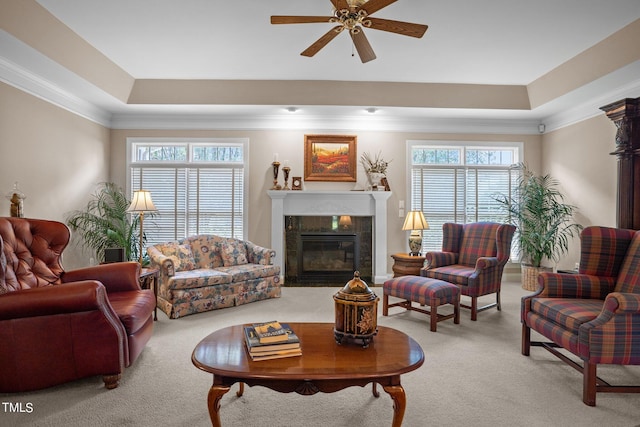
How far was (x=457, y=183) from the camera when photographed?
619cm

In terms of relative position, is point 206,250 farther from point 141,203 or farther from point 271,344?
point 271,344

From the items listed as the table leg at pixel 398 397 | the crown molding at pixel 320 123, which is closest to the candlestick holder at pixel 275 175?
the crown molding at pixel 320 123

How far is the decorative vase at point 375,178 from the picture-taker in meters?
5.89

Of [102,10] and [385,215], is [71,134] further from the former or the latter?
[385,215]

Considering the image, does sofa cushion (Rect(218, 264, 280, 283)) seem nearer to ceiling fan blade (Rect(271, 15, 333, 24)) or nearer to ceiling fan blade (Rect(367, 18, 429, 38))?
ceiling fan blade (Rect(271, 15, 333, 24))

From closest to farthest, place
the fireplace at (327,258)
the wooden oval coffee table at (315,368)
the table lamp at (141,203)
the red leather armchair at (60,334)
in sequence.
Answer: the wooden oval coffee table at (315,368), the red leather armchair at (60,334), the table lamp at (141,203), the fireplace at (327,258)

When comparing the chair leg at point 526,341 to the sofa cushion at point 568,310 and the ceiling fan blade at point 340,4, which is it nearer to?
the sofa cushion at point 568,310

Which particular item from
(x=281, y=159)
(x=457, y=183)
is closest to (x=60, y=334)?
(x=281, y=159)

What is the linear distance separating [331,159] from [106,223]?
3539 mm

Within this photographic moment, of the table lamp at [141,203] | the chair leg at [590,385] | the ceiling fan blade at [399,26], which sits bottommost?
the chair leg at [590,385]

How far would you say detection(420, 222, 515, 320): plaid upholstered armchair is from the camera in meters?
4.10

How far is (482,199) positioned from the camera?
6.21 metres

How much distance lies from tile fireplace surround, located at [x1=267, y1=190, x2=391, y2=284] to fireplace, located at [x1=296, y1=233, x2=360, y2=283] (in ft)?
1.16

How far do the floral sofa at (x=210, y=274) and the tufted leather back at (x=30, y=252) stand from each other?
1167mm
